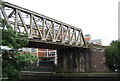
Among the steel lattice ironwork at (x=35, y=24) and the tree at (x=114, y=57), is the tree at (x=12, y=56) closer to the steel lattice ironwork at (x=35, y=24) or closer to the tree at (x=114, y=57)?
the steel lattice ironwork at (x=35, y=24)

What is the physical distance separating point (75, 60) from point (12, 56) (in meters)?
30.3

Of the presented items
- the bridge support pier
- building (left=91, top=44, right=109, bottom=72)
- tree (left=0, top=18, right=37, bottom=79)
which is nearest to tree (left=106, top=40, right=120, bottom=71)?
building (left=91, top=44, right=109, bottom=72)

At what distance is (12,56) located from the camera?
1188cm

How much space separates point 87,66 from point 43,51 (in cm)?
5483

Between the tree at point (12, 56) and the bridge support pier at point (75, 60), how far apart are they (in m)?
28.9

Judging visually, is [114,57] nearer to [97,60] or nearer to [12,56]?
[97,60]

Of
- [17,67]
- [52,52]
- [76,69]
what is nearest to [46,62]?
[52,52]

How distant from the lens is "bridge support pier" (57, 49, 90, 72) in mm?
40375

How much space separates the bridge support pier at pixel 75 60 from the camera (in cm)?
4038

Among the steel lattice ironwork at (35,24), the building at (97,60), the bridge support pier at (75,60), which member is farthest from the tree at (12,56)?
the building at (97,60)

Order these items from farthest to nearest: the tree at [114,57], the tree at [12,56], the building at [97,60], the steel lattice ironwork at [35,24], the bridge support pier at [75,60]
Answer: the building at [97,60], the bridge support pier at [75,60], the tree at [114,57], the steel lattice ironwork at [35,24], the tree at [12,56]

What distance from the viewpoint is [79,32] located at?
128 ft

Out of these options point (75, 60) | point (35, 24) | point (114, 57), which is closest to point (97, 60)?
point (75, 60)

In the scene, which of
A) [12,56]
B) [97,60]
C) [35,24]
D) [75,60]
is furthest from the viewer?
[97,60]
